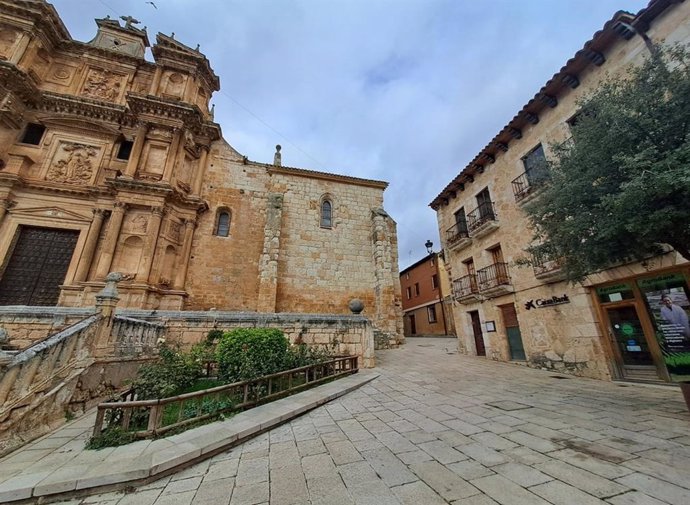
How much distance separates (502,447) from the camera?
10.2 feet

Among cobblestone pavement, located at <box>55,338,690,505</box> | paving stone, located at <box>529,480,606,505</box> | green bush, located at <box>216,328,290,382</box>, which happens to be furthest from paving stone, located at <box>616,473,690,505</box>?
green bush, located at <box>216,328,290,382</box>

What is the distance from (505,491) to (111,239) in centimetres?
1443

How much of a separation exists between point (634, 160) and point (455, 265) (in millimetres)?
9673

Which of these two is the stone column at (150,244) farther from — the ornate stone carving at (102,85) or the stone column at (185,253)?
the ornate stone carving at (102,85)

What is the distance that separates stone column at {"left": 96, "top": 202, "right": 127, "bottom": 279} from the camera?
423 inches

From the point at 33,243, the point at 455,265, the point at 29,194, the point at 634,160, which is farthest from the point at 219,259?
the point at 634,160

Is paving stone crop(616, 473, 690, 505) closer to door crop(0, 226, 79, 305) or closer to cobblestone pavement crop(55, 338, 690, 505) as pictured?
cobblestone pavement crop(55, 338, 690, 505)

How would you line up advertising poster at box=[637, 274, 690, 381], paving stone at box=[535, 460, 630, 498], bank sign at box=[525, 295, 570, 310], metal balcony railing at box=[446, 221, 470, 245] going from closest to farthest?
paving stone at box=[535, 460, 630, 498]
advertising poster at box=[637, 274, 690, 381]
bank sign at box=[525, 295, 570, 310]
metal balcony railing at box=[446, 221, 470, 245]

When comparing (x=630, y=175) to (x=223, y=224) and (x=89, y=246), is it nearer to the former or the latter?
(x=223, y=224)

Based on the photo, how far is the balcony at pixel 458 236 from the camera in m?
12.2

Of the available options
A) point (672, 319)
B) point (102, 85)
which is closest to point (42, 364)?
point (672, 319)

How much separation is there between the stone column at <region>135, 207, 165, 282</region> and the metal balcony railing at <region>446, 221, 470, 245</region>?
529 inches

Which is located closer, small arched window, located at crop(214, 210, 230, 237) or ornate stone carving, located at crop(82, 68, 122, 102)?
ornate stone carving, located at crop(82, 68, 122, 102)

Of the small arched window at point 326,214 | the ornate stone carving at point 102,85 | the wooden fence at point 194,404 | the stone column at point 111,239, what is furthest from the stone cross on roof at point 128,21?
the wooden fence at point 194,404
